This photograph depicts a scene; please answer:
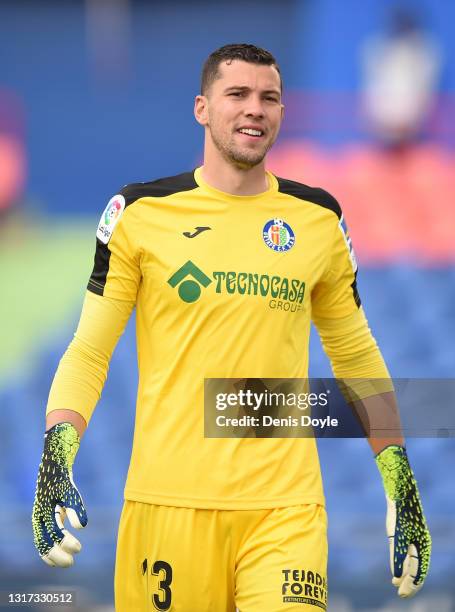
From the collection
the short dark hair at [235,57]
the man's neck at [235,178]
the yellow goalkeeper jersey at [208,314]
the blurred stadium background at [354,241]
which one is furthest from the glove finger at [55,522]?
the blurred stadium background at [354,241]

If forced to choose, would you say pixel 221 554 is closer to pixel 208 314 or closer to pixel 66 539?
pixel 66 539

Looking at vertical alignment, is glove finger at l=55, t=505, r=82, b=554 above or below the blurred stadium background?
below

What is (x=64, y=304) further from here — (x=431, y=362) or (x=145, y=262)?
(x=145, y=262)

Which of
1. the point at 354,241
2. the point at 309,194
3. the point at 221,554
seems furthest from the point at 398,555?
the point at 354,241

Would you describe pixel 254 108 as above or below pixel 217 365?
above

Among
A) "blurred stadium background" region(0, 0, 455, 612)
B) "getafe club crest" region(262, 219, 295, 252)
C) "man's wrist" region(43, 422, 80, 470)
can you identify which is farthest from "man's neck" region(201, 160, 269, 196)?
"blurred stadium background" region(0, 0, 455, 612)

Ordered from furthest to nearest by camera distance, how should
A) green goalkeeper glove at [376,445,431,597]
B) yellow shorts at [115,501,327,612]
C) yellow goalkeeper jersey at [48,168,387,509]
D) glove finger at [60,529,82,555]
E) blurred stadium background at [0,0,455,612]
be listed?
1. blurred stadium background at [0,0,455,612]
2. green goalkeeper glove at [376,445,431,597]
3. yellow goalkeeper jersey at [48,168,387,509]
4. yellow shorts at [115,501,327,612]
5. glove finger at [60,529,82,555]

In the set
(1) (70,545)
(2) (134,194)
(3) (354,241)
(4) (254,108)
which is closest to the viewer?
(1) (70,545)

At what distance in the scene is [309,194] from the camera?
12.0ft

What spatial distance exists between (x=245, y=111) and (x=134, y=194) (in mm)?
430

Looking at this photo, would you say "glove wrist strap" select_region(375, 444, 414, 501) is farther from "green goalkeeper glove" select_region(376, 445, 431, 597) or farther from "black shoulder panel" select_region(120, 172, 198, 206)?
"black shoulder panel" select_region(120, 172, 198, 206)

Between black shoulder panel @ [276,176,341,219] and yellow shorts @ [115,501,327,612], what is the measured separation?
950 mm

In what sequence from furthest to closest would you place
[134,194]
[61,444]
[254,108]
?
1. [134,194]
2. [254,108]
3. [61,444]

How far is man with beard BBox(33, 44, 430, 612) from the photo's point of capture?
130 inches
